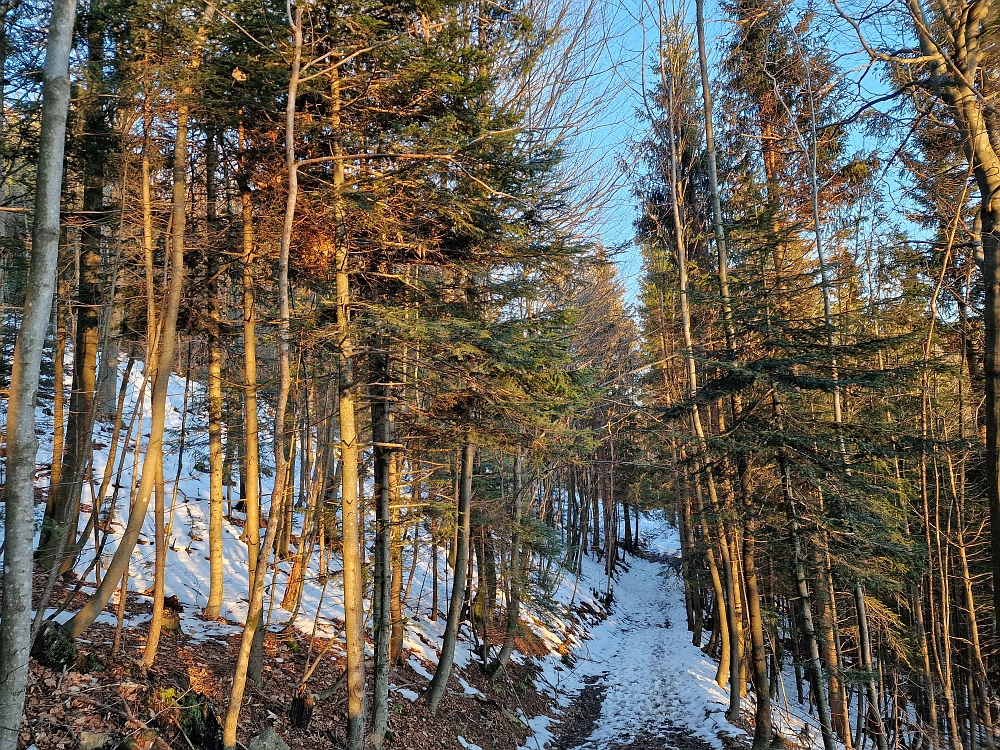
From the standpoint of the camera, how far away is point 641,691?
1379 centimetres

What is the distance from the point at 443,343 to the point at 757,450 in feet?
18.5

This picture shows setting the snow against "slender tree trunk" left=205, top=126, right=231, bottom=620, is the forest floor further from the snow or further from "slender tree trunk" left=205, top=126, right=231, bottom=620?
"slender tree trunk" left=205, top=126, right=231, bottom=620

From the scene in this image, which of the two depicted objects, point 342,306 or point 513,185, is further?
point 513,185

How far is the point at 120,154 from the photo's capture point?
7203 millimetres

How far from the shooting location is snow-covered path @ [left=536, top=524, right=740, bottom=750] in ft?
35.4

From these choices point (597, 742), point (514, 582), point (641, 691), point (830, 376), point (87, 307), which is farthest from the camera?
point (641, 691)

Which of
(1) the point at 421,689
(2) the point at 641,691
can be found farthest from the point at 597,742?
(1) the point at 421,689

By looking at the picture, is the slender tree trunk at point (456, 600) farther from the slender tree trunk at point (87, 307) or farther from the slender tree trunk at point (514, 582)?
the slender tree trunk at point (87, 307)

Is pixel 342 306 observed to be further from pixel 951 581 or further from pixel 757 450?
pixel 951 581

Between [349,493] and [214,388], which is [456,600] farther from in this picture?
[214,388]

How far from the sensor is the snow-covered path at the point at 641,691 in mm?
10789

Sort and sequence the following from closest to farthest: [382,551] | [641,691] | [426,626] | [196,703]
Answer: [196,703] < [382,551] < [426,626] < [641,691]

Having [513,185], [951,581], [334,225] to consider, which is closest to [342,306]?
[334,225]

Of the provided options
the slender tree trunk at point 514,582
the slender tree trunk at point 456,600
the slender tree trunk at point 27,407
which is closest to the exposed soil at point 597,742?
the slender tree trunk at point 514,582
